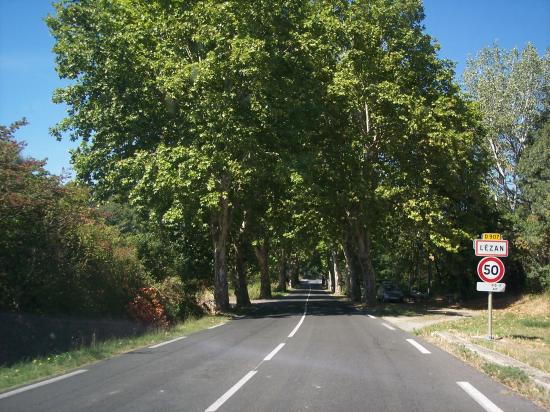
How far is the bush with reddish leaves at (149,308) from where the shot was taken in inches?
799

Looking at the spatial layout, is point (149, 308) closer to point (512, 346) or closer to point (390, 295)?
point (512, 346)

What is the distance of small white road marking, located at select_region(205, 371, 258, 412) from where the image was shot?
727 centimetres

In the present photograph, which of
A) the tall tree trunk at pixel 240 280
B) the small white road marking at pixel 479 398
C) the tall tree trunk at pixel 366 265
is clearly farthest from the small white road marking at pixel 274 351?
the tall tree trunk at pixel 240 280

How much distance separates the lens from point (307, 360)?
37.2 feet

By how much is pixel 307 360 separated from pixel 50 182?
9.71 m

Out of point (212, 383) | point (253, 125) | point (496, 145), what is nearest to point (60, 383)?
point (212, 383)

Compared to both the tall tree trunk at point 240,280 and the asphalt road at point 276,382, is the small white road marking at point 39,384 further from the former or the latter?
the tall tree trunk at point 240,280

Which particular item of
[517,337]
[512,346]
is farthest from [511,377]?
[517,337]

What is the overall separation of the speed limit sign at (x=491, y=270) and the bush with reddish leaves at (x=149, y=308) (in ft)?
37.9

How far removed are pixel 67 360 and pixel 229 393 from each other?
492cm

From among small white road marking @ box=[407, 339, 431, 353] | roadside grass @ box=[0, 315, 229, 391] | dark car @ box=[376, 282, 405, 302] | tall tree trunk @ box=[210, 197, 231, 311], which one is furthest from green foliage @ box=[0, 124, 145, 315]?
dark car @ box=[376, 282, 405, 302]

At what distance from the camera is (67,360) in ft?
37.2

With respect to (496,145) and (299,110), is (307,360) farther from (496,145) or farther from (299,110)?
(496,145)

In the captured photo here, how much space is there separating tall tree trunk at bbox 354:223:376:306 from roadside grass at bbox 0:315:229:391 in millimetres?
18722
